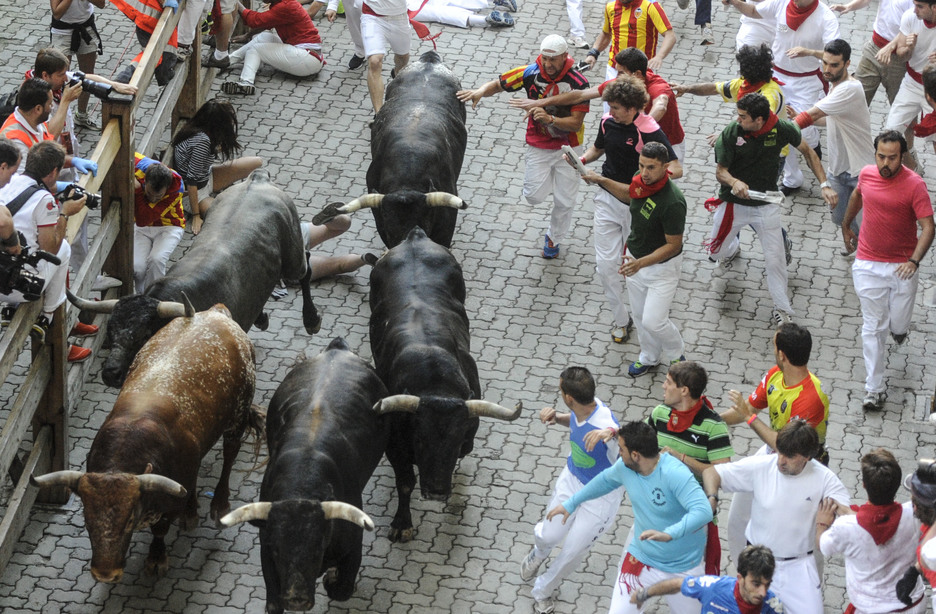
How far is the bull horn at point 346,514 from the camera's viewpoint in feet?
27.1

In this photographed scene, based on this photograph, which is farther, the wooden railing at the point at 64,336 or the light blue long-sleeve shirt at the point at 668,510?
the wooden railing at the point at 64,336

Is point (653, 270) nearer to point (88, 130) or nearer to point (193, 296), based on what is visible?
point (193, 296)

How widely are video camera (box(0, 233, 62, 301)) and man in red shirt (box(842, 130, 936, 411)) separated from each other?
21.2 feet

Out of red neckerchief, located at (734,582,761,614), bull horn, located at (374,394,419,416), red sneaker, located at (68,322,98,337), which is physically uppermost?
red neckerchief, located at (734,582,761,614)

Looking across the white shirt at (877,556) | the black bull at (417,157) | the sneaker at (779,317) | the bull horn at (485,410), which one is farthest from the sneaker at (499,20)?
the white shirt at (877,556)

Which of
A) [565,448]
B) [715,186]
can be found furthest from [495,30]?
[565,448]

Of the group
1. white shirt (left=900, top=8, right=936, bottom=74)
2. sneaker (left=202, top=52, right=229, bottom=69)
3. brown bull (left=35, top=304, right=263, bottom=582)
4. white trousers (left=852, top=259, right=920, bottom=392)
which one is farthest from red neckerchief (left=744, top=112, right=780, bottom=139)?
sneaker (left=202, top=52, right=229, bottom=69)

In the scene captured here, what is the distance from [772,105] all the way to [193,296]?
542cm

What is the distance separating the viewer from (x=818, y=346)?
39.3 feet

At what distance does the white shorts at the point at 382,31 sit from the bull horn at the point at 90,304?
5.64 m

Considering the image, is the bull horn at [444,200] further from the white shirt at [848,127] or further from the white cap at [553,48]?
the white shirt at [848,127]

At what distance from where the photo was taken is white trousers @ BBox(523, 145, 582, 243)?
12602 mm

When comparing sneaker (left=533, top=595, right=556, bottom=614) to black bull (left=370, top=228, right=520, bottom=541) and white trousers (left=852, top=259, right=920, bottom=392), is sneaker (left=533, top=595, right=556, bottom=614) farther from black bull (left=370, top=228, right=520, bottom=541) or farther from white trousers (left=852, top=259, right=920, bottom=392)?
white trousers (left=852, top=259, right=920, bottom=392)

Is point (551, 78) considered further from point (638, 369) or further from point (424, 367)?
point (424, 367)
